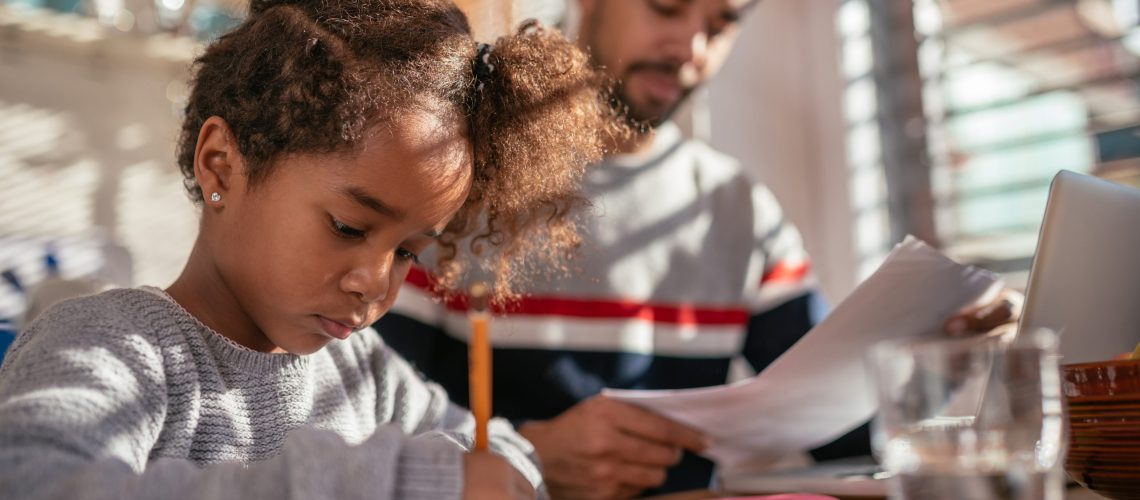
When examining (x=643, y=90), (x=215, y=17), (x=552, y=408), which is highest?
(x=215, y=17)

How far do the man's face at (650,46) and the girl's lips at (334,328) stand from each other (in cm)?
72

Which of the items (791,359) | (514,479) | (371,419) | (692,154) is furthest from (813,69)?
(514,479)

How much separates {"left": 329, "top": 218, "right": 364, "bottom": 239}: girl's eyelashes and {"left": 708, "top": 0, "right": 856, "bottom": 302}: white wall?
60.5 inches

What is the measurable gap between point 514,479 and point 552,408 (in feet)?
2.33

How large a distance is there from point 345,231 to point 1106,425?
520mm

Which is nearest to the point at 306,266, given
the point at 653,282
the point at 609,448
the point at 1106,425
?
the point at 609,448

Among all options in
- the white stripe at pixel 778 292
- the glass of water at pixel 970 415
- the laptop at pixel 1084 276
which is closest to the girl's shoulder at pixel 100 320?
the glass of water at pixel 970 415

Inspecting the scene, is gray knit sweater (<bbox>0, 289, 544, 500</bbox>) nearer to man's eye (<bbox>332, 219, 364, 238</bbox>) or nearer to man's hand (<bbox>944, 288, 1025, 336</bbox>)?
man's eye (<bbox>332, 219, 364, 238</bbox>)

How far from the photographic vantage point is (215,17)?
1.88m

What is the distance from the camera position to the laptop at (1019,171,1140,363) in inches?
29.3

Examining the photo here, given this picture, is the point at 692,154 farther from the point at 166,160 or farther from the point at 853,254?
the point at 166,160

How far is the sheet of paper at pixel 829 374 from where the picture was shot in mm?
848

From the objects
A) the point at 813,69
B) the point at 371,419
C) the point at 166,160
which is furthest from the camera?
the point at 813,69

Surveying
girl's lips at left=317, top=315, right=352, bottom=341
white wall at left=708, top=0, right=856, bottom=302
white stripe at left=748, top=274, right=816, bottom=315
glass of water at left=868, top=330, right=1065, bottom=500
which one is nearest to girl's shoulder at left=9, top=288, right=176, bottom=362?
girl's lips at left=317, top=315, right=352, bottom=341
